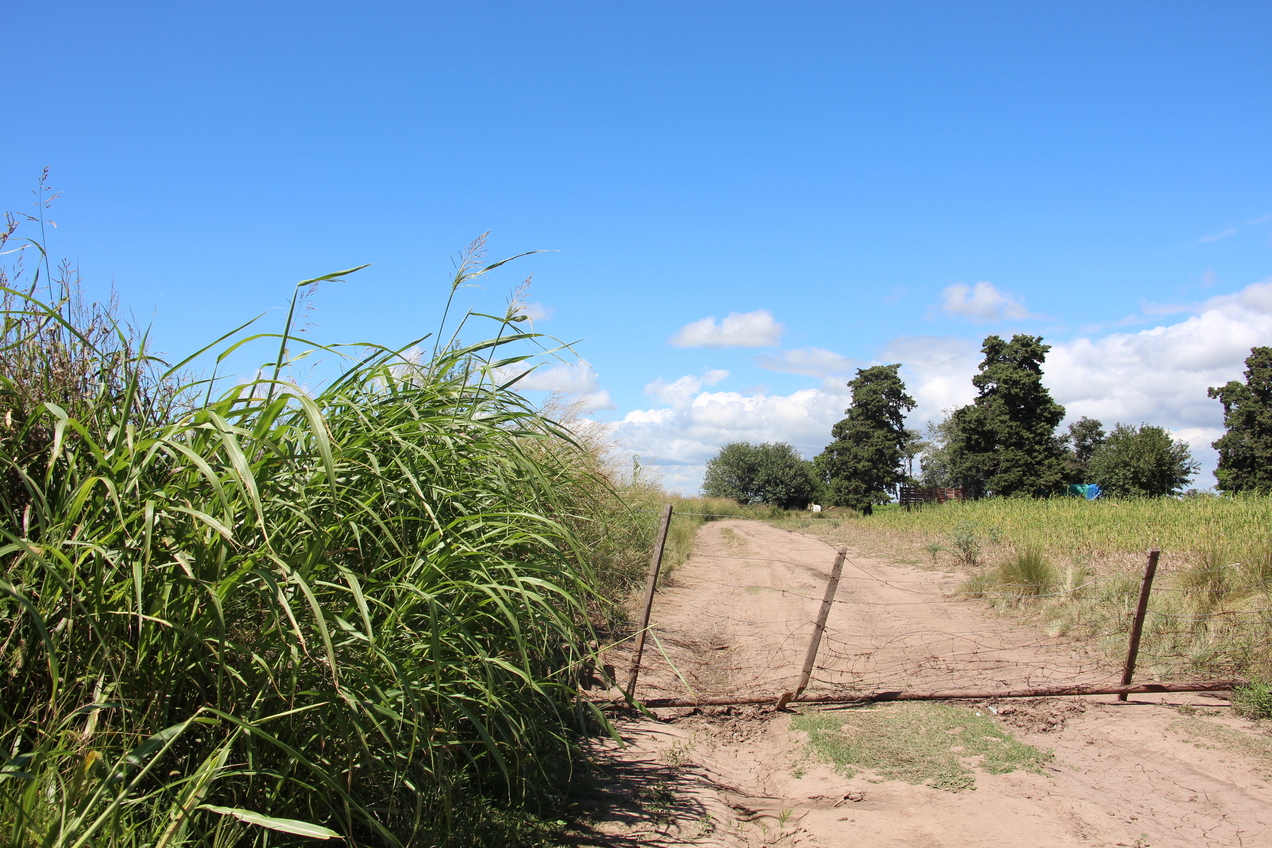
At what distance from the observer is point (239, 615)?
2.01 m

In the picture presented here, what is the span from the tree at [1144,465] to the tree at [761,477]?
1869cm

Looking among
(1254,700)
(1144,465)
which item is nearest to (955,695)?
(1254,700)

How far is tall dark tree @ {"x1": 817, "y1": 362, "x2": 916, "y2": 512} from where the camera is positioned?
4591cm

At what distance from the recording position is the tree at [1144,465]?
35.0 m

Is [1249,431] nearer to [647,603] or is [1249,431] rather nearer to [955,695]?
[955,695]

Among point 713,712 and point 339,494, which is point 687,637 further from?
point 339,494

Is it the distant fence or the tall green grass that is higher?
the distant fence

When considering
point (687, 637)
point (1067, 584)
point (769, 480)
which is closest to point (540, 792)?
point (687, 637)

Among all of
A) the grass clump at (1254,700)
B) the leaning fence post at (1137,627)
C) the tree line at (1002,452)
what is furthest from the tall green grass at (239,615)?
the tree line at (1002,452)

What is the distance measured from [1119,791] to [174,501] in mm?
4825

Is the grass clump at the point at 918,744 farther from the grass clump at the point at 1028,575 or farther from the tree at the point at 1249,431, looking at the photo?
the tree at the point at 1249,431

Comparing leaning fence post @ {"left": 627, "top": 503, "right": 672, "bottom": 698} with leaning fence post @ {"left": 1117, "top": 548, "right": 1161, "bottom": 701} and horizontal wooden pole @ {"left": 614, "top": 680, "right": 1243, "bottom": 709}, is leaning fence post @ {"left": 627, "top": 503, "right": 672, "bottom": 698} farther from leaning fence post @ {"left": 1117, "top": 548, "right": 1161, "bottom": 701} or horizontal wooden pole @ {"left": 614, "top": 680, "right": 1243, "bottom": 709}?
leaning fence post @ {"left": 1117, "top": 548, "right": 1161, "bottom": 701}

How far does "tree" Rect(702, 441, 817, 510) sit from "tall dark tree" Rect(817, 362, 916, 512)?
3.21 metres

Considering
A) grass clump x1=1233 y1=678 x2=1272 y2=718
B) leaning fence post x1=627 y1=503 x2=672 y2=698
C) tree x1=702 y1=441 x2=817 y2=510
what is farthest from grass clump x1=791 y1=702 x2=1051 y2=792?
tree x1=702 y1=441 x2=817 y2=510
